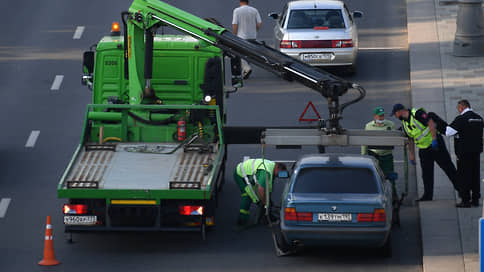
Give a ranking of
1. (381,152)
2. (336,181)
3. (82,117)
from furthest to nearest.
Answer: (82,117) → (381,152) → (336,181)

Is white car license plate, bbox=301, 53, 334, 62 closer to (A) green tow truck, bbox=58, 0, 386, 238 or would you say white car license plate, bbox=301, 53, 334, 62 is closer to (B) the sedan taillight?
(B) the sedan taillight

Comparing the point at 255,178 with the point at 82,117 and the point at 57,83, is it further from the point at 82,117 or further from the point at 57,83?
the point at 57,83

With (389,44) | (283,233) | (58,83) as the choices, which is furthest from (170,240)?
(389,44)

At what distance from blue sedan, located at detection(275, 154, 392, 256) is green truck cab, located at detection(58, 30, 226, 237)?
141cm

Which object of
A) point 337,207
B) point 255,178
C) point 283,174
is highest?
point 283,174

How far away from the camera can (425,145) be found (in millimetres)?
20625

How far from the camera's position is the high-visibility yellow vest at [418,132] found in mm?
20531

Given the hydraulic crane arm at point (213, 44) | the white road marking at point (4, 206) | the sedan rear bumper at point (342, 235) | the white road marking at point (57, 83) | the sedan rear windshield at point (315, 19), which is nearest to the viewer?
the sedan rear bumper at point (342, 235)

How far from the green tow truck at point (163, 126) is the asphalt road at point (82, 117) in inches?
28.2

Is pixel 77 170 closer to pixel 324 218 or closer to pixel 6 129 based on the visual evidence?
pixel 324 218

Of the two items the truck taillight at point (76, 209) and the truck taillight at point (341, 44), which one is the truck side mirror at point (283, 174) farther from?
the truck taillight at point (341, 44)

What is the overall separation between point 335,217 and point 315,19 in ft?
40.6

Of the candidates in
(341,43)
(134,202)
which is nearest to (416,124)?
(134,202)

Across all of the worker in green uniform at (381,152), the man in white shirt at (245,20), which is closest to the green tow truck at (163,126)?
the worker in green uniform at (381,152)
